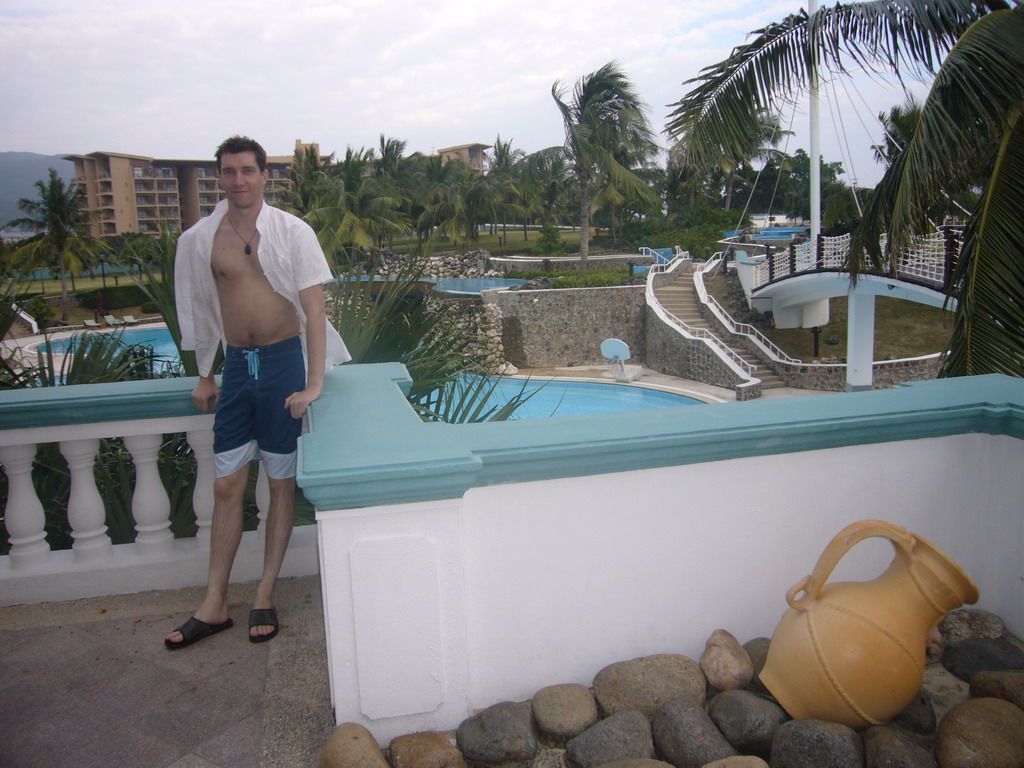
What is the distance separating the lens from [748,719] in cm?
162

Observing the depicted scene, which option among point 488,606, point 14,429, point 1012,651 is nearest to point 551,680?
point 488,606

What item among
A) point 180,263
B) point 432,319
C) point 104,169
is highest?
point 104,169

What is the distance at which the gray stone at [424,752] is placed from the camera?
156 centimetres

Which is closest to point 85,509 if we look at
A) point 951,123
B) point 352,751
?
point 352,751

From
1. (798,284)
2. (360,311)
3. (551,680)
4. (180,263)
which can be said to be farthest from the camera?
(798,284)

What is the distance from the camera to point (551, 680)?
1832 mm

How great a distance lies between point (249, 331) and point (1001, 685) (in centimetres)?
205

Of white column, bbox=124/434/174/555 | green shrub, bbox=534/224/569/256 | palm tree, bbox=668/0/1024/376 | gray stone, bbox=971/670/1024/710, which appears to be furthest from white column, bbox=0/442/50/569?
green shrub, bbox=534/224/569/256

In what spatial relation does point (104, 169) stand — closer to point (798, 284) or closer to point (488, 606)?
point (798, 284)

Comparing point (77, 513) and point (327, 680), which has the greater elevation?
point (77, 513)

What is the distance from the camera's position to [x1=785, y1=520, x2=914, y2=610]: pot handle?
1.60 metres

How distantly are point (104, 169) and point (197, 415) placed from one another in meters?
85.3

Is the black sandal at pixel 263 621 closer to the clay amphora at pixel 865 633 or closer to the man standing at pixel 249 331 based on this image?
the man standing at pixel 249 331

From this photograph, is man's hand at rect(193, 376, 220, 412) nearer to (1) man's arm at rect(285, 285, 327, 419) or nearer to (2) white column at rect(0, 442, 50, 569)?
(1) man's arm at rect(285, 285, 327, 419)
